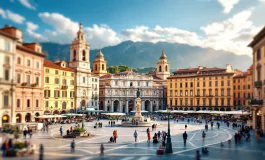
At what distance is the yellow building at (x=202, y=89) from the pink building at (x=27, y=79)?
56.1 m

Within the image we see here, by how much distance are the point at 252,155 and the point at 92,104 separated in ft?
225

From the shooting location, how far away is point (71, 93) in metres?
77.8

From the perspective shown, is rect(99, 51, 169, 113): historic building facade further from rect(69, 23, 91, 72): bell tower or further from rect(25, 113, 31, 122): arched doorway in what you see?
rect(25, 113, 31, 122): arched doorway

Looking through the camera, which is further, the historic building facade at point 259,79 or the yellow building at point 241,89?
the yellow building at point 241,89

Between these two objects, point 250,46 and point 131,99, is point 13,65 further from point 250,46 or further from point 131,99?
point 131,99

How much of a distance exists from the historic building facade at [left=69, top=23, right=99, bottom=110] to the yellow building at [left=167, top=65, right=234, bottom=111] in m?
29.9

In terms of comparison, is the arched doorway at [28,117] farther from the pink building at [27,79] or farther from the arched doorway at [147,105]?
the arched doorway at [147,105]

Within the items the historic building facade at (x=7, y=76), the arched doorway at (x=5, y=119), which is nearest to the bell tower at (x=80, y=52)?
the historic building facade at (x=7, y=76)

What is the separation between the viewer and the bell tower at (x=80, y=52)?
8238cm

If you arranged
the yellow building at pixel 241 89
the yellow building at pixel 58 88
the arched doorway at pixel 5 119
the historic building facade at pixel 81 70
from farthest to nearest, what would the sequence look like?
the yellow building at pixel 241 89 < the historic building facade at pixel 81 70 < the yellow building at pixel 58 88 < the arched doorway at pixel 5 119

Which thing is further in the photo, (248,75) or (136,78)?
(136,78)

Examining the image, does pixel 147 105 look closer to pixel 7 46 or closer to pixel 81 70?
pixel 81 70

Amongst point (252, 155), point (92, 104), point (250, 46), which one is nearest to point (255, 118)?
point (250, 46)

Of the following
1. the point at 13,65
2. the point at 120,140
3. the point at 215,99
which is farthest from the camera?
the point at 215,99
